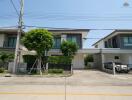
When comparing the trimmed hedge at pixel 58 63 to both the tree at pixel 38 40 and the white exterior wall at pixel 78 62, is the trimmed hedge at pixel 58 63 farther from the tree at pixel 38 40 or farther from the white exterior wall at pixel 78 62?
the white exterior wall at pixel 78 62

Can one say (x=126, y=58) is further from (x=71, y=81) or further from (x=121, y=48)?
(x=71, y=81)

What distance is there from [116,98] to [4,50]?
2374 centimetres

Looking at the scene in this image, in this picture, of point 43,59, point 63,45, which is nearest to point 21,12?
point 43,59

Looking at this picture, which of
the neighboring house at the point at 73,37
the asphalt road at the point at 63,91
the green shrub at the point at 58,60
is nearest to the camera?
the asphalt road at the point at 63,91

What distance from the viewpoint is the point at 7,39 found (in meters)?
28.4

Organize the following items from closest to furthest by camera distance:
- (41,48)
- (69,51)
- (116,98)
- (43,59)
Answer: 1. (116,98)
2. (41,48)
3. (43,59)
4. (69,51)

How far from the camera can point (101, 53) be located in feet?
90.3

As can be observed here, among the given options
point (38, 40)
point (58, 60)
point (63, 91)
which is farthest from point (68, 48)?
point (63, 91)

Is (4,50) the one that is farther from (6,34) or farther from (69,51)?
(69,51)

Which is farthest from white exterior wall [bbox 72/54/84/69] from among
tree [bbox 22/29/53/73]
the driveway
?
the driveway

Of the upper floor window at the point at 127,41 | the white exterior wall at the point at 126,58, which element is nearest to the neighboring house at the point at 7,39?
the upper floor window at the point at 127,41

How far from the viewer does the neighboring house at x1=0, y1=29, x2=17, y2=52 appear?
1048 inches

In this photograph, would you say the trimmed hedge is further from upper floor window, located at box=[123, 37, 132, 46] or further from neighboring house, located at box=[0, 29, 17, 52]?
upper floor window, located at box=[123, 37, 132, 46]

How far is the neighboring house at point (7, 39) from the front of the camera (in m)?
26.6
